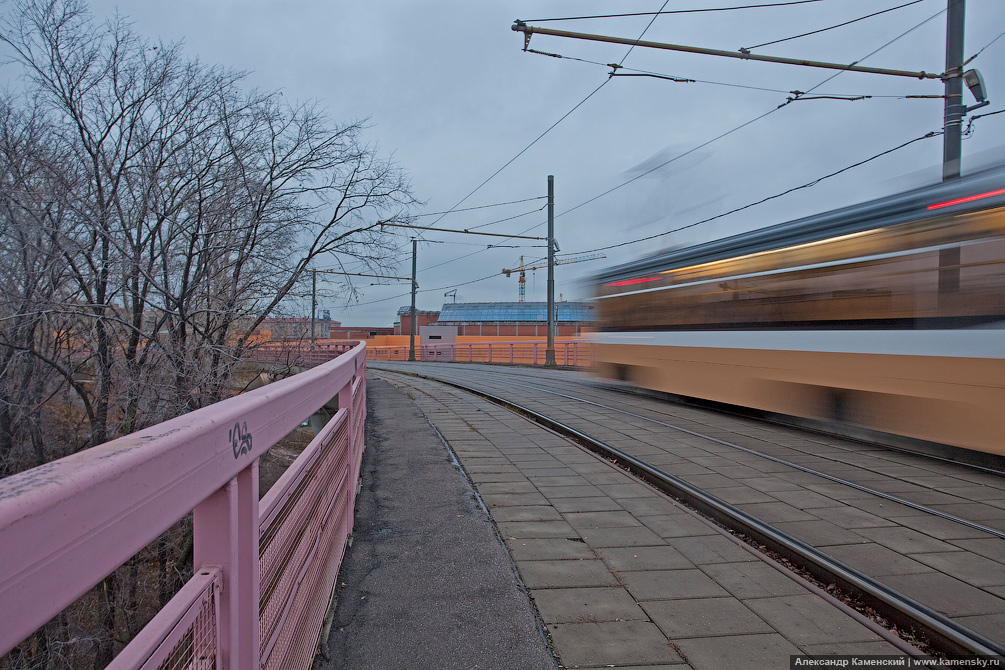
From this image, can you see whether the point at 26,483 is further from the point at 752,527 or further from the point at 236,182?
the point at 236,182

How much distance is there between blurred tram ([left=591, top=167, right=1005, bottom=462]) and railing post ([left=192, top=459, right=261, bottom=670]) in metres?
6.82

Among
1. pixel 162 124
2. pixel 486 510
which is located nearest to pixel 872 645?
pixel 486 510

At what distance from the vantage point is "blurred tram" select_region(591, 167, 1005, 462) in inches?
246

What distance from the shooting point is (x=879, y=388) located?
727 cm

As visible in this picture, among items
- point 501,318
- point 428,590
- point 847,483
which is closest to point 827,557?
point 847,483

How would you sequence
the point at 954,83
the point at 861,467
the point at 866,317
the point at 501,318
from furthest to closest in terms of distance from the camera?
the point at 501,318
the point at 954,83
the point at 866,317
the point at 861,467

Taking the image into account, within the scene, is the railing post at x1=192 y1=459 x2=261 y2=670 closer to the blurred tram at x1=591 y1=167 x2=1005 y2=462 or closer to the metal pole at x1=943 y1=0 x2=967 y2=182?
the blurred tram at x1=591 y1=167 x2=1005 y2=462

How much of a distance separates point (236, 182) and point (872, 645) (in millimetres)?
10104

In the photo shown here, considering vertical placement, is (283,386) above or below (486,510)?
above

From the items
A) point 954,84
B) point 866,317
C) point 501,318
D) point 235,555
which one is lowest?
point 235,555

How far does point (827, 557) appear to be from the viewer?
3914mm

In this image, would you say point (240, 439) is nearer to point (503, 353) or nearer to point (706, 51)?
point (706, 51)

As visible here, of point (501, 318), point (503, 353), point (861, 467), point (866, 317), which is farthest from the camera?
point (501, 318)

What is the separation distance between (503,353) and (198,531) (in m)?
34.4
